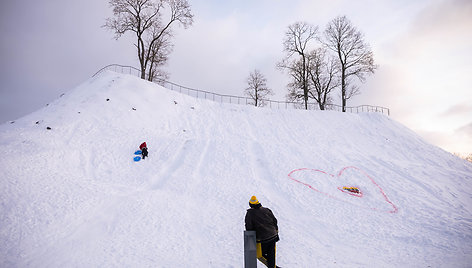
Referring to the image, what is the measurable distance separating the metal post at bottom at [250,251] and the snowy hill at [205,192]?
2.71 m

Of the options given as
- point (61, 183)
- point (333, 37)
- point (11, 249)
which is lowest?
point (11, 249)

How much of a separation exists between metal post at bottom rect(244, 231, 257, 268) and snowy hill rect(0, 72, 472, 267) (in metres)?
2.71

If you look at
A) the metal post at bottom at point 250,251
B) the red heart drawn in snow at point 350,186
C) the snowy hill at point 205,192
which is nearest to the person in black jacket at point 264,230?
the metal post at bottom at point 250,251

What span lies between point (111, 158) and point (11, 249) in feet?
20.5

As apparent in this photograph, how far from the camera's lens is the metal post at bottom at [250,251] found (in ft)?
10.1

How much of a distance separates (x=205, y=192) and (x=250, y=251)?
6.58 meters

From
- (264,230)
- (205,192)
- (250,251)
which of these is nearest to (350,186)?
(205,192)

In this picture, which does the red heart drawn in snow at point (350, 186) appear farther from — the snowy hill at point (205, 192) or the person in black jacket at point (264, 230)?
the person in black jacket at point (264, 230)

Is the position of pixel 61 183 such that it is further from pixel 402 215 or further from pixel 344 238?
pixel 402 215

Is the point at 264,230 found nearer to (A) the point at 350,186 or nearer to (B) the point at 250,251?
(B) the point at 250,251

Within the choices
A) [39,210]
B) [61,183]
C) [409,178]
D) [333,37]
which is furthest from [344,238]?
[333,37]

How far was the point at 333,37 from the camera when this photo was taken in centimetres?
2798

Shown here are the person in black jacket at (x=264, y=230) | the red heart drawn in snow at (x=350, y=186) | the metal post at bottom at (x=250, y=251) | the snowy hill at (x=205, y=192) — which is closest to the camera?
the metal post at bottom at (x=250, y=251)

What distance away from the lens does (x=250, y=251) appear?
317 centimetres
